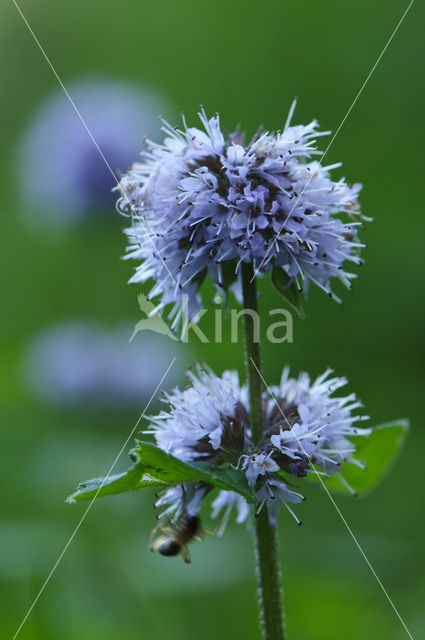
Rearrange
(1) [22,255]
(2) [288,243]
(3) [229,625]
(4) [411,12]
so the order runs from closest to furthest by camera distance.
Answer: (2) [288,243], (3) [229,625], (4) [411,12], (1) [22,255]

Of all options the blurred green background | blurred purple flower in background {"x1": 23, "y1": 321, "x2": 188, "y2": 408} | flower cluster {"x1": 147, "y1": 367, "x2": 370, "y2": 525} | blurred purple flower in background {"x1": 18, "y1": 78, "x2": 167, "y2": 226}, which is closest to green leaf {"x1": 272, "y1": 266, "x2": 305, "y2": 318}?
flower cluster {"x1": 147, "y1": 367, "x2": 370, "y2": 525}

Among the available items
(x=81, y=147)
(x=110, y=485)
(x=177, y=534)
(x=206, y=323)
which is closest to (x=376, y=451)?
(x=177, y=534)

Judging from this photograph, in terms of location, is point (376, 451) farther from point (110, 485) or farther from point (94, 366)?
point (94, 366)

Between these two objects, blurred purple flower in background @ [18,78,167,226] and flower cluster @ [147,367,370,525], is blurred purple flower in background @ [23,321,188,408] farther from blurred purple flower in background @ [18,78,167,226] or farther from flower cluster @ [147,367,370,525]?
flower cluster @ [147,367,370,525]

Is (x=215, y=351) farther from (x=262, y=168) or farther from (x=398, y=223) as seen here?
(x=262, y=168)

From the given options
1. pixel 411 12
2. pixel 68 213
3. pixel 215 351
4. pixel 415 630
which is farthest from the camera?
pixel 411 12

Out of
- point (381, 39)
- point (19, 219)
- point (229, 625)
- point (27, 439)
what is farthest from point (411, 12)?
point (229, 625)

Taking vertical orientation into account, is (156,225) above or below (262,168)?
below
